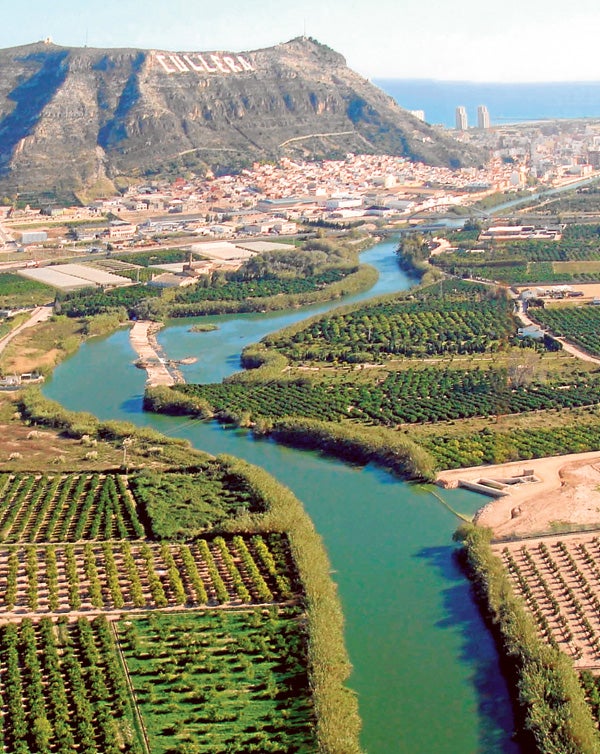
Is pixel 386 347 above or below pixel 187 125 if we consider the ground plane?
below

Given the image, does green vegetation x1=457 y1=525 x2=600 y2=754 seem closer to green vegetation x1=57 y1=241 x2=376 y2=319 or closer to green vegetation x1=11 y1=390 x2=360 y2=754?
green vegetation x1=11 y1=390 x2=360 y2=754

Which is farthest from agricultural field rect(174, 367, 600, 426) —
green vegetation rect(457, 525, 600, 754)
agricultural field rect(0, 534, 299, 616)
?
green vegetation rect(457, 525, 600, 754)

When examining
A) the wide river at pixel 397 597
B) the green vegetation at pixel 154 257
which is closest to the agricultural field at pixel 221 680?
the wide river at pixel 397 597

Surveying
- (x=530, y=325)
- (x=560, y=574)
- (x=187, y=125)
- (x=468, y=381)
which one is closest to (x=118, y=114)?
(x=187, y=125)

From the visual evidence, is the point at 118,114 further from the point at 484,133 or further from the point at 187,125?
the point at 484,133

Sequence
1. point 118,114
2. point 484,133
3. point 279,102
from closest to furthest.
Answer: point 118,114 → point 279,102 → point 484,133

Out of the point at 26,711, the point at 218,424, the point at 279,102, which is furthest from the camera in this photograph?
the point at 279,102

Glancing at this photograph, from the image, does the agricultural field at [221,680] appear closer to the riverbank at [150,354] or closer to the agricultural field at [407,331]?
the riverbank at [150,354]
